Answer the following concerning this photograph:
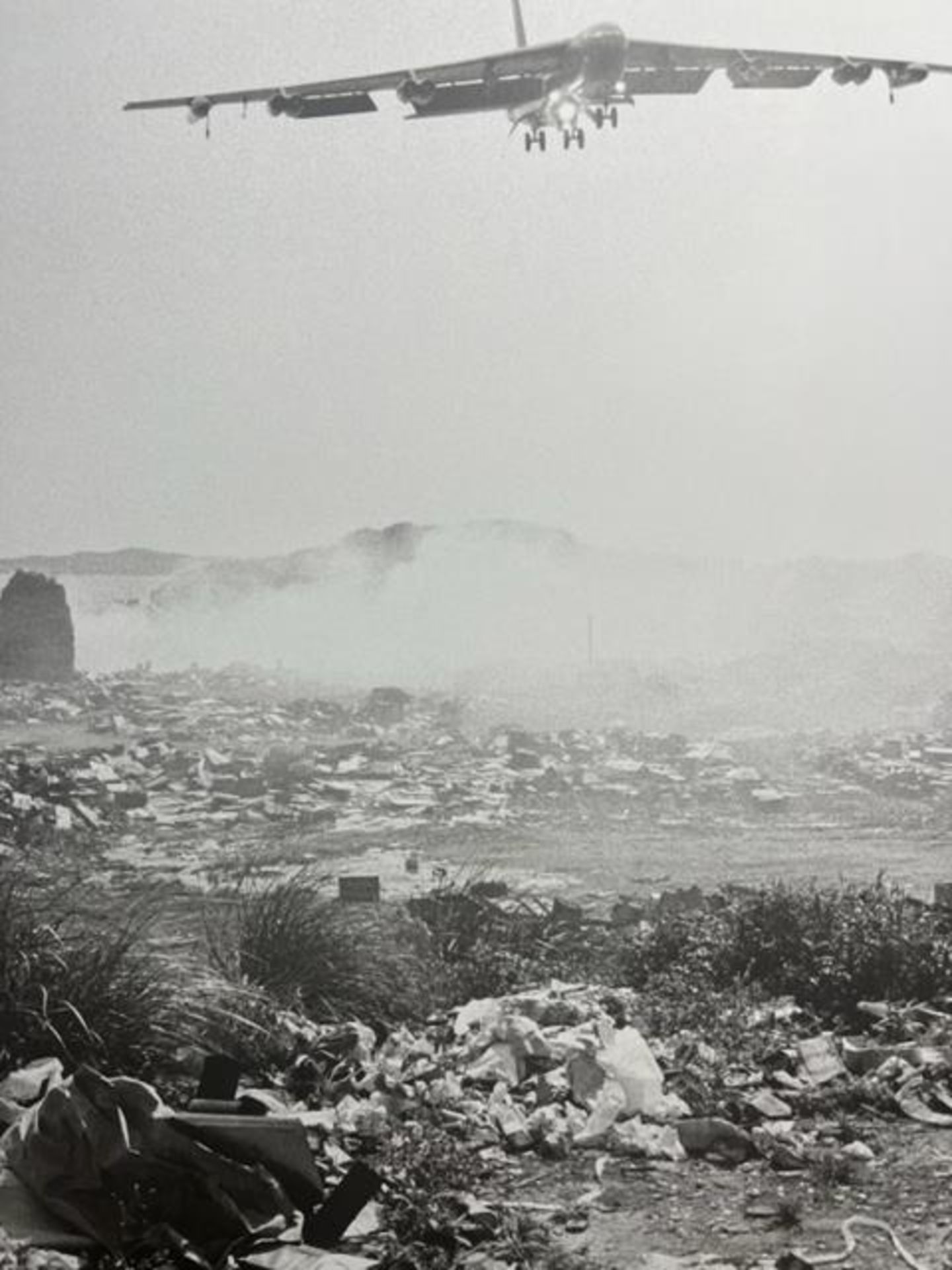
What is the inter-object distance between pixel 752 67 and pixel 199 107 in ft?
15.2

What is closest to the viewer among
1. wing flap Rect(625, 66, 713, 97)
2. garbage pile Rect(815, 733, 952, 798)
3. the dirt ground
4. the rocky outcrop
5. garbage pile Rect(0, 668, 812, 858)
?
the dirt ground

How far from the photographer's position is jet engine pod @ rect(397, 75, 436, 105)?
9.66 meters

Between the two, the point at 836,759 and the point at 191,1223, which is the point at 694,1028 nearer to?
the point at 191,1223

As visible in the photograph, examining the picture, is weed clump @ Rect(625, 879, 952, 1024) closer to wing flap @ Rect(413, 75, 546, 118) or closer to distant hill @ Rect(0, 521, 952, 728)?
wing flap @ Rect(413, 75, 546, 118)

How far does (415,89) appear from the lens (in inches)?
381

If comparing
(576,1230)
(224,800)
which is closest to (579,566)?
(224,800)

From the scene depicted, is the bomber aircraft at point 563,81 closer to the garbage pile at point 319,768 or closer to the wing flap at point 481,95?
the wing flap at point 481,95

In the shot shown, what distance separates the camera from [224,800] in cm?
1347

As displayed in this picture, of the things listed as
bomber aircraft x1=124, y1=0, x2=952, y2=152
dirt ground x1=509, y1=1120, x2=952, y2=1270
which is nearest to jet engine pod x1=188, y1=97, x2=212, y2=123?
bomber aircraft x1=124, y1=0, x2=952, y2=152

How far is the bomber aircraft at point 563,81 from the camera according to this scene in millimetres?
9203

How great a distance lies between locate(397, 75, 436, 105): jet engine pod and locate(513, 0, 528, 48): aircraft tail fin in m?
0.75

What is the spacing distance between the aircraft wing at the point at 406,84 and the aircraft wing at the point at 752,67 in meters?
1.05

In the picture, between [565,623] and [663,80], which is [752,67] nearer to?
[663,80]

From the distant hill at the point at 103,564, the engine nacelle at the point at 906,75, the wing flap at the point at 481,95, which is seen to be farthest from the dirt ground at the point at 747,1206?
the distant hill at the point at 103,564
